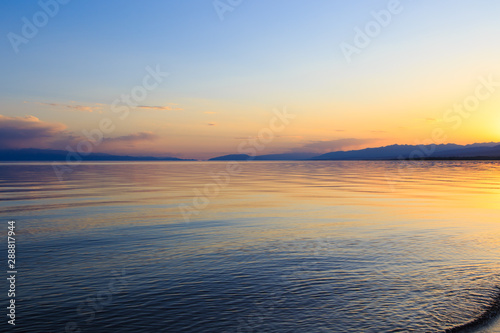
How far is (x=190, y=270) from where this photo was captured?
15023mm

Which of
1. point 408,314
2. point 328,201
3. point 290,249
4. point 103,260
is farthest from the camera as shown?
point 328,201

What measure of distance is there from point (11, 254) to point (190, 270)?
9.04 meters

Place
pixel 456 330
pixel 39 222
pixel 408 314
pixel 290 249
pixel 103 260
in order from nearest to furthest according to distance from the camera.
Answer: pixel 456 330, pixel 408 314, pixel 103 260, pixel 290 249, pixel 39 222

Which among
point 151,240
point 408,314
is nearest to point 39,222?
point 151,240

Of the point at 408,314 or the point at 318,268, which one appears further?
the point at 318,268

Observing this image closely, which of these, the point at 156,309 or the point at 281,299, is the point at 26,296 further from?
the point at 281,299

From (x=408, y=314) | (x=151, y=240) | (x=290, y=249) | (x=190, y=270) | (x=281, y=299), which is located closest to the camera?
(x=408, y=314)

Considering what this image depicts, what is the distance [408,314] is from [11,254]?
56.2ft

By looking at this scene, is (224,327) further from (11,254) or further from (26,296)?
(11,254)

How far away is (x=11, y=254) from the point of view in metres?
17.2

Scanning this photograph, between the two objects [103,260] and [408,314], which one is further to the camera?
[103,260]

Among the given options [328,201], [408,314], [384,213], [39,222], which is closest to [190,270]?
[408,314]

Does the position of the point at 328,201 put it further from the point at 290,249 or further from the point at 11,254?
the point at 11,254

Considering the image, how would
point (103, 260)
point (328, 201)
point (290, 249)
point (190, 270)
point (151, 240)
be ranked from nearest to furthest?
point (190, 270) < point (103, 260) < point (290, 249) < point (151, 240) < point (328, 201)
